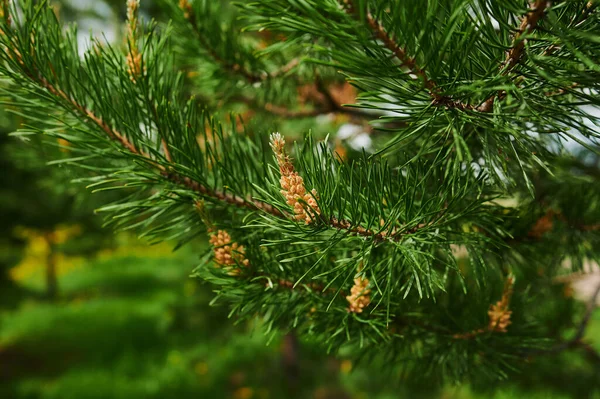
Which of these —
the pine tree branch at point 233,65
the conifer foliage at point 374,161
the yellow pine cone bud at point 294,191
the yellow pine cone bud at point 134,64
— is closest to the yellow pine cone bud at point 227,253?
the conifer foliage at point 374,161

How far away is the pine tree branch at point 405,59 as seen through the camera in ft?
1.54

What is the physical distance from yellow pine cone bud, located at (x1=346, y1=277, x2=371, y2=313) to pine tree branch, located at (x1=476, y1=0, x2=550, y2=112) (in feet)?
1.15

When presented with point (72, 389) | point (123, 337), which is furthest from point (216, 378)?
point (123, 337)

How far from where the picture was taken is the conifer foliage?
0.53m

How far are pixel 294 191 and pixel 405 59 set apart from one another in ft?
0.77

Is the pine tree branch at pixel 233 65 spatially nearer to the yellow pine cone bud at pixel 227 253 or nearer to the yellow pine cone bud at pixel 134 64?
the yellow pine cone bud at pixel 134 64

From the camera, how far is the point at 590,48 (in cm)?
53

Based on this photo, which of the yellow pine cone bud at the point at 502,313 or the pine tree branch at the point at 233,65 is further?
the pine tree branch at the point at 233,65

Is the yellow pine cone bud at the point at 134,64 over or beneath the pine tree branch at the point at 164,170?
over

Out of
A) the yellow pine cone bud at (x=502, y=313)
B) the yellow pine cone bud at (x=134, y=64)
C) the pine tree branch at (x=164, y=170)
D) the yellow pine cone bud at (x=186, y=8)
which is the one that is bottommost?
the yellow pine cone bud at (x=502, y=313)

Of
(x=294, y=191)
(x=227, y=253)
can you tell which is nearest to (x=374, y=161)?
(x=294, y=191)

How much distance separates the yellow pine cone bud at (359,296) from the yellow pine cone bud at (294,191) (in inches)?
7.3

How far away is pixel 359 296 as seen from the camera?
690mm

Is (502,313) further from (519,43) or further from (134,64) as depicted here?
(134,64)
